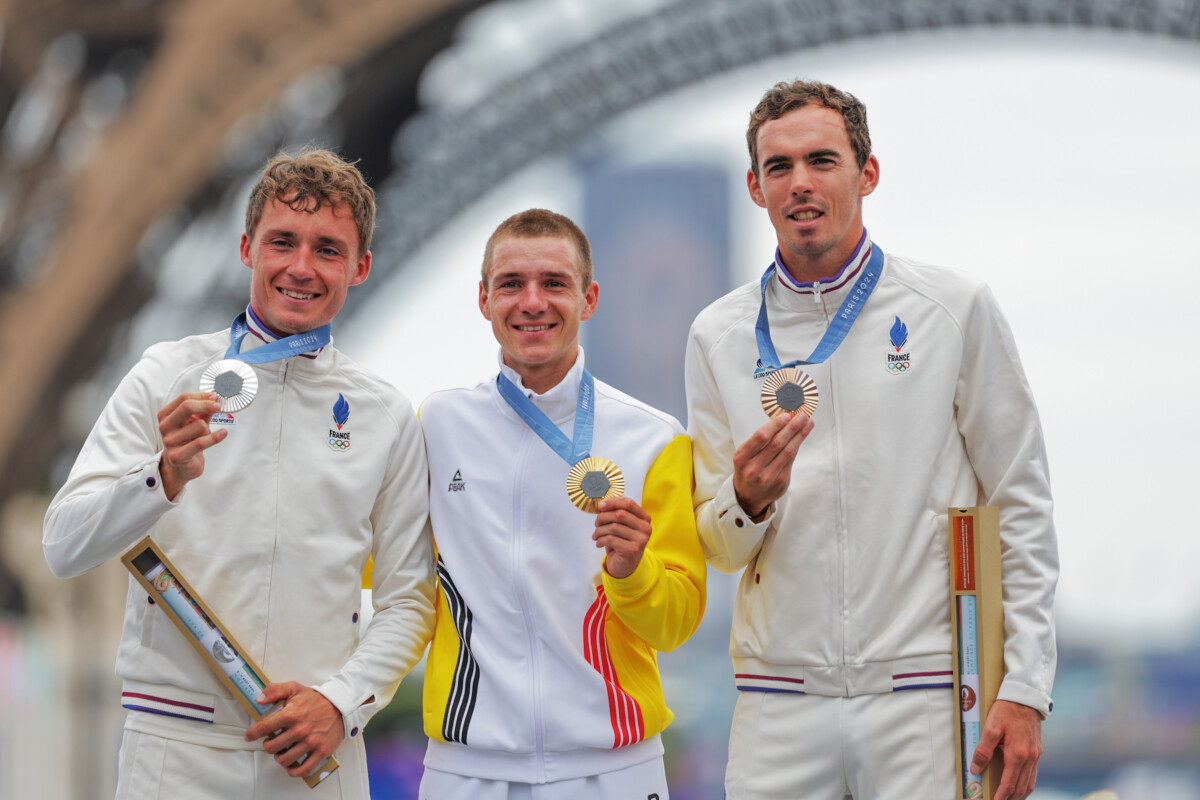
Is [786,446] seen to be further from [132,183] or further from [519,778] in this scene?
[132,183]

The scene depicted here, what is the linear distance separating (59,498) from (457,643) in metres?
0.87

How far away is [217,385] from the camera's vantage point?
8.05ft

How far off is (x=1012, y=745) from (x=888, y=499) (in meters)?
0.53

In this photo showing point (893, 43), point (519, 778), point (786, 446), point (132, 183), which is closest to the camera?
point (786, 446)

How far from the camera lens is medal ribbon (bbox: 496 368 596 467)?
8.88 feet

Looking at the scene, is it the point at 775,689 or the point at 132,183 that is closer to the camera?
the point at 775,689

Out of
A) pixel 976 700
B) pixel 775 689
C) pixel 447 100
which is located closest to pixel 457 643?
pixel 775 689

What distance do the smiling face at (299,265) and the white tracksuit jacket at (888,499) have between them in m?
0.88

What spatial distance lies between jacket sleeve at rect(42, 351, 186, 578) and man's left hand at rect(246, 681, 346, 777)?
1.38 ft

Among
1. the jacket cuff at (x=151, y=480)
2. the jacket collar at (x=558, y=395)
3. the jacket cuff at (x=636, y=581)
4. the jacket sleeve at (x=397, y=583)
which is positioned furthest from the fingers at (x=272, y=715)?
the jacket collar at (x=558, y=395)

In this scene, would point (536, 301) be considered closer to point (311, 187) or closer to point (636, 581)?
point (311, 187)

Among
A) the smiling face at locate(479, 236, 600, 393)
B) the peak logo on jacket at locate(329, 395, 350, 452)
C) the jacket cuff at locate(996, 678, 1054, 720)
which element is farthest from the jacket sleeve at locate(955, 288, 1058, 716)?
the peak logo on jacket at locate(329, 395, 350, 452)

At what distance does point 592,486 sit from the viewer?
247cm

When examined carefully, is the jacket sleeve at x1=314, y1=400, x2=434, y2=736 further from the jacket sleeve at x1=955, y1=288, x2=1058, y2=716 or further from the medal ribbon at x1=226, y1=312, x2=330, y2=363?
the jacket sleeve at x1=955, y1=288, x2=1058, y2=716
